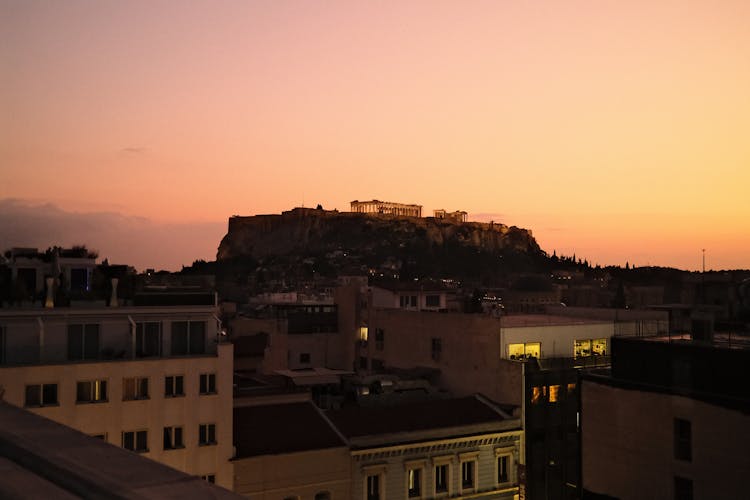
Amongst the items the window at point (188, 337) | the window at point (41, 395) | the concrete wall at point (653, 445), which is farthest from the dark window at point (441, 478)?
the window at point (41, 395)

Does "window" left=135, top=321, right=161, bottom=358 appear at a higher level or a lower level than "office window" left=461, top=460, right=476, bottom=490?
higher

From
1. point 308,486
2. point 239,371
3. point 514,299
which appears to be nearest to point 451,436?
point 308,486

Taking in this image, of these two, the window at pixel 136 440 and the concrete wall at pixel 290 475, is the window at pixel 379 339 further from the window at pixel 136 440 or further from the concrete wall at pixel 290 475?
the window at pixel 136 440

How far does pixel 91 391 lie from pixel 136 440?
2.73 metres

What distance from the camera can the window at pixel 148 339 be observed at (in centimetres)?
3088

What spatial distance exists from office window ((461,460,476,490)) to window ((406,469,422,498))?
9.01 feet

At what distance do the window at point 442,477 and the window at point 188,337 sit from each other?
43.9 feet

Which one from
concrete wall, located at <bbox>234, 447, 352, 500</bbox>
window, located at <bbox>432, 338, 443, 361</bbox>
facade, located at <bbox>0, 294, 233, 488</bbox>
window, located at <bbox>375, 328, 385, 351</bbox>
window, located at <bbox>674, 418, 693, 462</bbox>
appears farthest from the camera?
window, located at <bbox>375, 328, 385, 351</bbox>

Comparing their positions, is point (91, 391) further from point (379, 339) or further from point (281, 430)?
point (379, 339)

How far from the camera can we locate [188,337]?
105 feet

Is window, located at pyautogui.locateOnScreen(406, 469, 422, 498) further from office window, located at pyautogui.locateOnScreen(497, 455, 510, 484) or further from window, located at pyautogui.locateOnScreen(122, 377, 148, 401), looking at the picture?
window, located at pyautogui.locateOnScreen(122, 377, 148, 401)

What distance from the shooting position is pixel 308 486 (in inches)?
1201

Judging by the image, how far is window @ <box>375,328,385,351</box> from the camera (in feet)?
184

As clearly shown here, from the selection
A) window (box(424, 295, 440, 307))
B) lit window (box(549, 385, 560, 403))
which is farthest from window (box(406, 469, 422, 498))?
window (box(424, 295, 440, 307))
